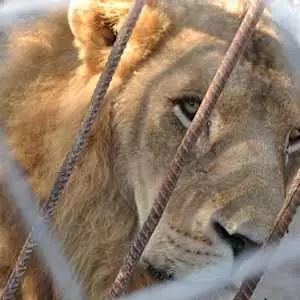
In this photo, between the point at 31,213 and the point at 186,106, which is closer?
the point at 186,106

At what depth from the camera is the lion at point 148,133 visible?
1.89 m

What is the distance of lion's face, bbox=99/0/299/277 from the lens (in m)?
1.83

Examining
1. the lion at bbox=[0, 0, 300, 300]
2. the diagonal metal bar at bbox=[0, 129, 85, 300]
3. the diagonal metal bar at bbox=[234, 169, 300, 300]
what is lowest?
the diagonal metal bar at bbox=[0, 129, 85, 300]

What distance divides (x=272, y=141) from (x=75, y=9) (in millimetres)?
522

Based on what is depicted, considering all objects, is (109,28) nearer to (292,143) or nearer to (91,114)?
(91,114)

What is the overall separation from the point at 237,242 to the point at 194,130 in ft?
0.89

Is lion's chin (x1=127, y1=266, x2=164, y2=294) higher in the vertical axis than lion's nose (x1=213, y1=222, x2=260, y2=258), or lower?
lower

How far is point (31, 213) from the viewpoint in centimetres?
218

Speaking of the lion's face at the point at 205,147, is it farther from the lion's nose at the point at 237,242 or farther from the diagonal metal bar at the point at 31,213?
the diagonal metal bar at the point at 31,213

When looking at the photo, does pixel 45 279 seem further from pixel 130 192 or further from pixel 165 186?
pixel 165 186

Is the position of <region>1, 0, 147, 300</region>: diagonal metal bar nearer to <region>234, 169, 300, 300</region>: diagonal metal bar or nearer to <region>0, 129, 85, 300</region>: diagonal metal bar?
<region>0, 129, 85, 300</region>: diagonal metal bar

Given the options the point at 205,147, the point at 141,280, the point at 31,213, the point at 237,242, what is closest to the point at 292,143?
the point at 205,147

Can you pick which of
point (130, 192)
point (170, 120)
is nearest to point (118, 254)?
point (130, 192)

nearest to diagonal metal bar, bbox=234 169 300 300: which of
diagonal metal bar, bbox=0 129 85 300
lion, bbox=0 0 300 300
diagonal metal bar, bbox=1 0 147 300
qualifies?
lion, bbox=0 0 300 300
